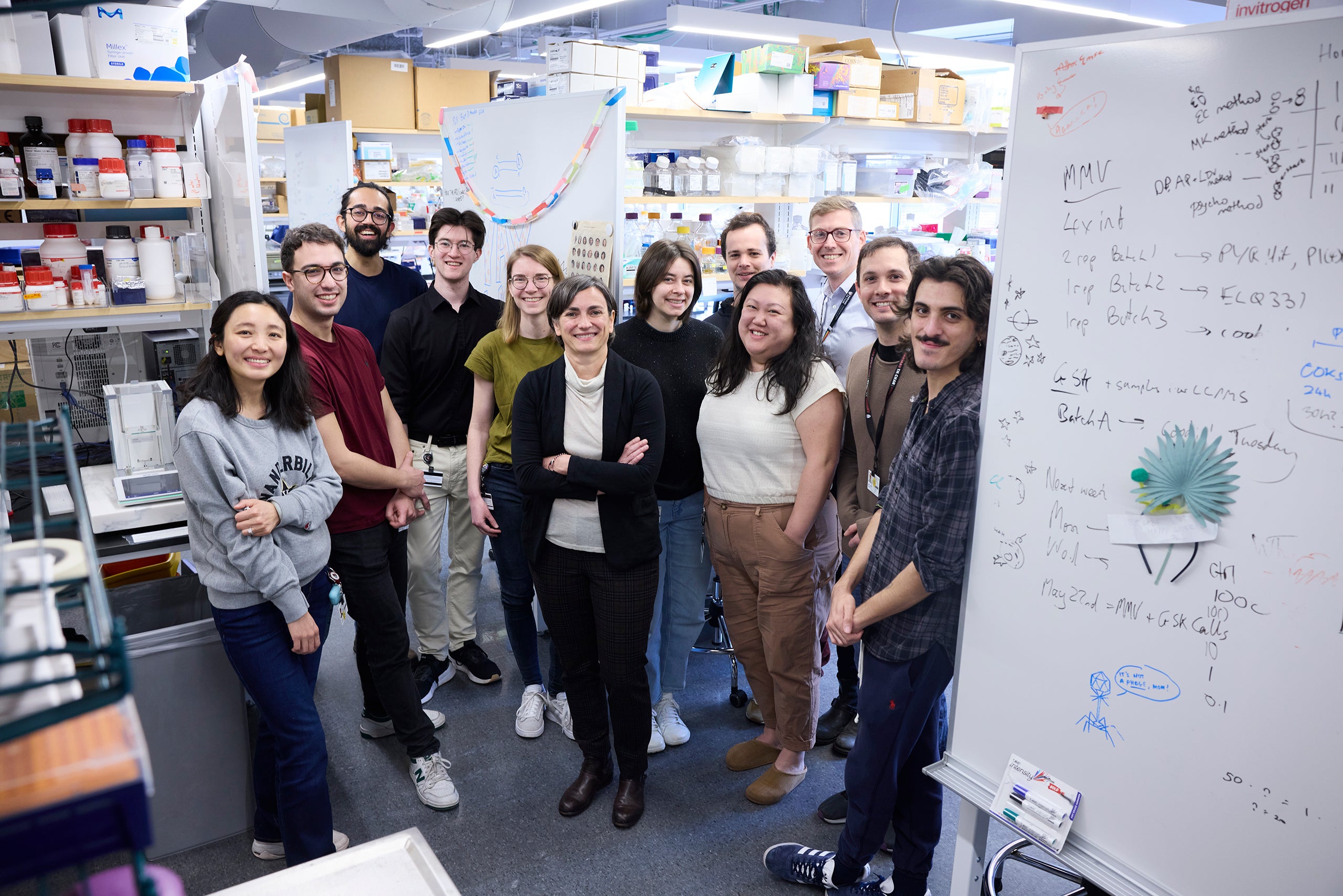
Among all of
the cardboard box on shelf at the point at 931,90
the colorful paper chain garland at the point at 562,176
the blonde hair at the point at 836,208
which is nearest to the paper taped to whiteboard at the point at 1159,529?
the blonde hair at the point at 836,208

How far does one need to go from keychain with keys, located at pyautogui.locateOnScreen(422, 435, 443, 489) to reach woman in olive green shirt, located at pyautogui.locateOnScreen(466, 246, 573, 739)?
0.11 m

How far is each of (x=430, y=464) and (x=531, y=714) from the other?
0.93 metres

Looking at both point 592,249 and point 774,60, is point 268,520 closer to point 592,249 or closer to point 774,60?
point 592,249

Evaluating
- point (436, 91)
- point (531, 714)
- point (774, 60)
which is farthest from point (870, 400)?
point (436, 91)

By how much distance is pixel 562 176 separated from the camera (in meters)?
3.17

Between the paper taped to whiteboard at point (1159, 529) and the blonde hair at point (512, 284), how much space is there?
6.14 feet

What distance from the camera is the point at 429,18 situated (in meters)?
6.68

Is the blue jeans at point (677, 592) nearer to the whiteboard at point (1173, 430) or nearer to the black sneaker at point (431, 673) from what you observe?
the black sneaker at point (431, 673)

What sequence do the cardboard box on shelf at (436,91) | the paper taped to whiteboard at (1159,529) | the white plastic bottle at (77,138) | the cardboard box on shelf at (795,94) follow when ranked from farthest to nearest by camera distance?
the cardboard box on shelf at (436,91), the cardboard box on shelf at (795,94), the white plastic bottle at (77,138), the paper taped to whiteboard at (1159,529)

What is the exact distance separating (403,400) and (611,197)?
982 millimetres

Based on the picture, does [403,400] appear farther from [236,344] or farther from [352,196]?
[236,344]

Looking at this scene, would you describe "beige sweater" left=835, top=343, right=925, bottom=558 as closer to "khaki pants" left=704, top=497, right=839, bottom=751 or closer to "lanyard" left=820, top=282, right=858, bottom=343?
"khaki pants" left=704, top=497, right=839, bottom=751

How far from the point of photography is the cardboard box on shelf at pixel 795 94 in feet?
14.3

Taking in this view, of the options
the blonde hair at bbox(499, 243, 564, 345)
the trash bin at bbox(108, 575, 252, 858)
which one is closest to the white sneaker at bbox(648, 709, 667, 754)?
the trash bin at bbox(108, 575, 252, 858)
